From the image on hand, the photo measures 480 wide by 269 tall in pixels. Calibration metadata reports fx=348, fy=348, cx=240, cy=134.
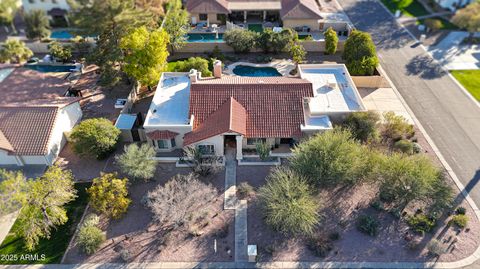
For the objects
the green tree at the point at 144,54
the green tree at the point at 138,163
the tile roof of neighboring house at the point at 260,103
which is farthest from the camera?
the green tree at the point at 144,54

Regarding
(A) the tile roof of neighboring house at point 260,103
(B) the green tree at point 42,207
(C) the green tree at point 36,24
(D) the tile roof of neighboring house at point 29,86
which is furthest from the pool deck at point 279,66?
(C) the green tree at point 36,24

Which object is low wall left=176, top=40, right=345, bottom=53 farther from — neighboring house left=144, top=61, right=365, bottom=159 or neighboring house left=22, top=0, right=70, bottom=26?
neighboring house left=22, top=0, right=70, bottom=26

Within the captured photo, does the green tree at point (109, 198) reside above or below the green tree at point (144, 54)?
below

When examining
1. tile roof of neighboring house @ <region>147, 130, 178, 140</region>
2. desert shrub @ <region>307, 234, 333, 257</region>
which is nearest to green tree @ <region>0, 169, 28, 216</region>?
tile roof of neighboring house @ <region>147, 130, 178, 140</region>

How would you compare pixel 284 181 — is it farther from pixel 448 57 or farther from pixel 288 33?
pixel 448 57

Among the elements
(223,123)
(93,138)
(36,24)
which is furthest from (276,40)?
(36,24)

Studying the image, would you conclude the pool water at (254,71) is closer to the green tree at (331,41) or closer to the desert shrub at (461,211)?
the green tree at (331,41)

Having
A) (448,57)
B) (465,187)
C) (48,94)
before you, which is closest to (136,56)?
(48,94)

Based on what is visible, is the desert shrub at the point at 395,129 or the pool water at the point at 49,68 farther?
the pool water at the point at 49,68
